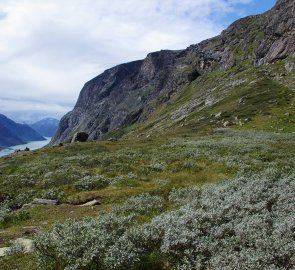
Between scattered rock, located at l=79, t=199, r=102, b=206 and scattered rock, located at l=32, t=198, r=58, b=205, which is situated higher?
scattered rock, located at l=32, t=198, r=58, b=205

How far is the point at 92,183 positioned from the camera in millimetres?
34312

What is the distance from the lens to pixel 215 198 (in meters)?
21.5

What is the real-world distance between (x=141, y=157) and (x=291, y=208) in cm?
3207

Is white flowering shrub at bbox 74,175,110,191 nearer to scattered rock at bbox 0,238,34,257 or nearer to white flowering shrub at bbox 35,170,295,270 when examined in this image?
scattered rock at bbox 0,238,34,257

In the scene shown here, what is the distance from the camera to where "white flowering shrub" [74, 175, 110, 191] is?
33812mm

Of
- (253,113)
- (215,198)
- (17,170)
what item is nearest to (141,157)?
(17,170)

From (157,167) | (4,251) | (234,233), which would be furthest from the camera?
(157,167)

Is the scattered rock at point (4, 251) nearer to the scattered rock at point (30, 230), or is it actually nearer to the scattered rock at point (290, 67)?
the scattered rock at point (30, 230)

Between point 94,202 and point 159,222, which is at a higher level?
point 159,222

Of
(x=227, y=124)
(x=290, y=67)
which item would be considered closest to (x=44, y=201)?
(x=227, y=124)

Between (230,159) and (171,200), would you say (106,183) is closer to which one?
(171,200)

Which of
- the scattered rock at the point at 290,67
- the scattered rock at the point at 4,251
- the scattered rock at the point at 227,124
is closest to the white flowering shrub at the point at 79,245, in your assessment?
the scattered rock at the point at 4,251

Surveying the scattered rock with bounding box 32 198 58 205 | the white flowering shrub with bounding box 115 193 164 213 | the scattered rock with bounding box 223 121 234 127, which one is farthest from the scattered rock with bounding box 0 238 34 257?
the scattered rock with bounding box 223 121 234 127

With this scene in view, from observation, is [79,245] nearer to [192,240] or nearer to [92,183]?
[192,240]
